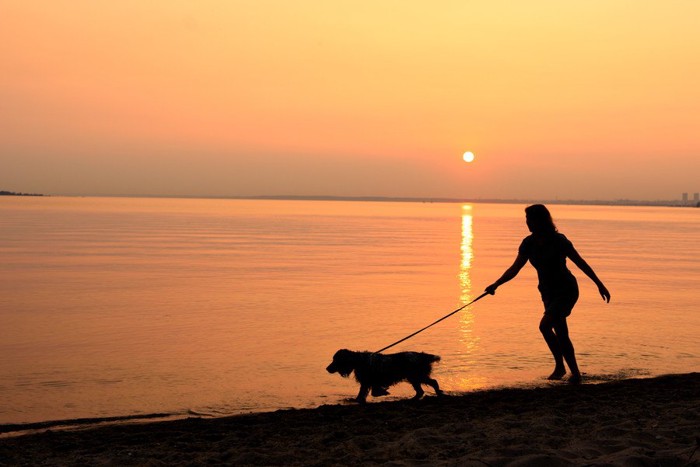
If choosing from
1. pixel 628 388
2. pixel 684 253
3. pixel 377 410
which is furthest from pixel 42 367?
pixel 684 253

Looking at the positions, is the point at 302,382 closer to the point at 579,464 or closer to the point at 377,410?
the point at 377,410

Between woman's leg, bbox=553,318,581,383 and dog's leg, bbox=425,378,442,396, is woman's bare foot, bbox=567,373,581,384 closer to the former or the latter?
woman's leg, bbox=553,318,581,383

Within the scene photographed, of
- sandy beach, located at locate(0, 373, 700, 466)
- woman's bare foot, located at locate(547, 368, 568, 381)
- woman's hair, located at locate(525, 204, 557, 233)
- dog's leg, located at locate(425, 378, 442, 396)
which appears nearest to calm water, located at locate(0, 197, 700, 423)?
woman's bare foot, located at locate(547, 368, 568, 381)

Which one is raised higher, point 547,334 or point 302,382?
point 547,334

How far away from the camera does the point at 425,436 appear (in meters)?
5.94

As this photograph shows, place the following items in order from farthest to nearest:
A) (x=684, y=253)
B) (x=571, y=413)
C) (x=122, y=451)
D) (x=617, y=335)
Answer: (x=684, y=253) → (x=617, y=335) → (x=571, y=413) → (x=122, y=451)

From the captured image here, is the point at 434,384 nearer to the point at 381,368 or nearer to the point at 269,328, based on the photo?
the point at 381,368

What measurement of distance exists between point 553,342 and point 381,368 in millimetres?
2191

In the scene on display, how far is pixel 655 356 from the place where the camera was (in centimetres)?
1058

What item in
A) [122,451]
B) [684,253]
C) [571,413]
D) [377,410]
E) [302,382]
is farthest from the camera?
[684,253]

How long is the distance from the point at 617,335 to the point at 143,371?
7.24m

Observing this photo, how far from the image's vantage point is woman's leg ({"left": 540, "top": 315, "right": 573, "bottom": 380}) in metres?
8.44

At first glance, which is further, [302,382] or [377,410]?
[302,382]

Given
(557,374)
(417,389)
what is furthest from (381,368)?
(557,374)
